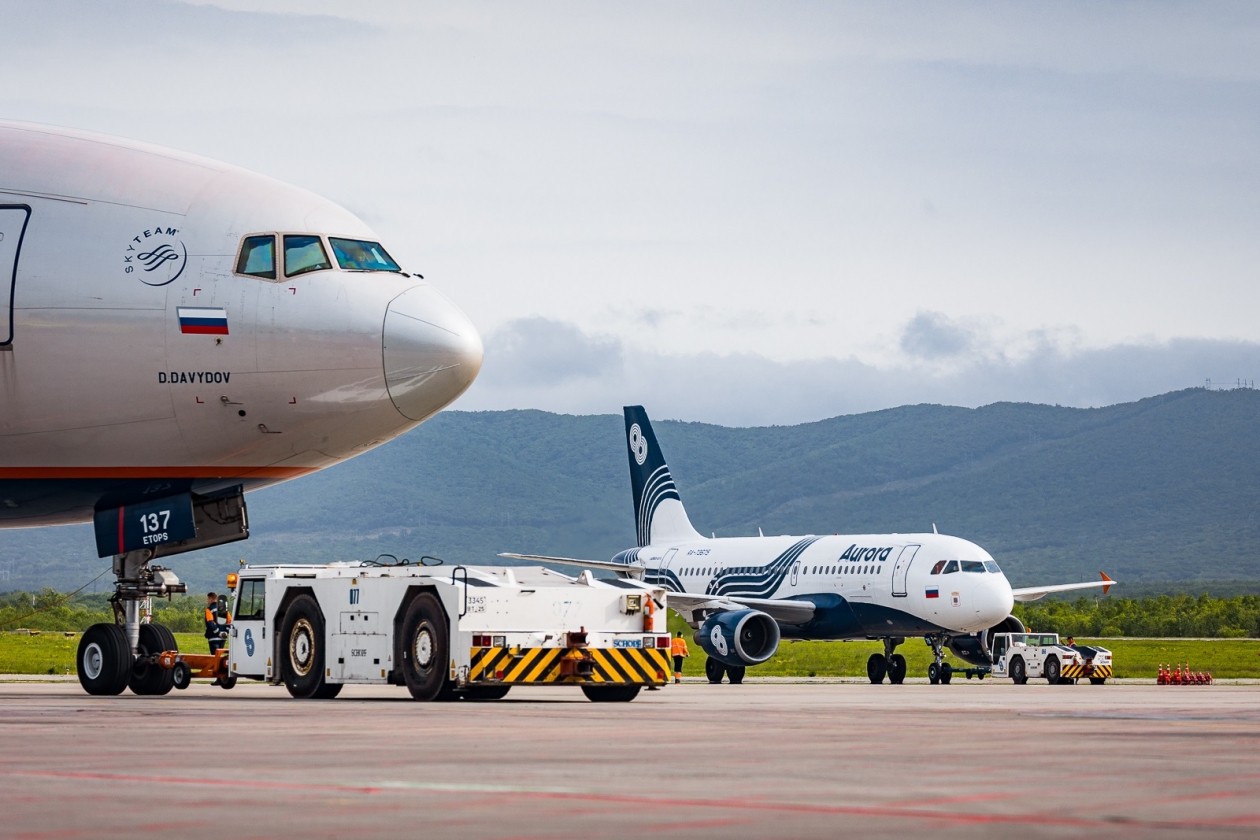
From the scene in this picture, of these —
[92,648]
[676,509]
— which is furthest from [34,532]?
[92,648]

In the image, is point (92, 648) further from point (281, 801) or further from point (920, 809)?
point (920, 809)

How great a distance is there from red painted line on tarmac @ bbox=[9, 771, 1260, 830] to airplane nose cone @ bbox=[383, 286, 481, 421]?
9970mm

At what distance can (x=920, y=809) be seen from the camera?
8469 millimetres

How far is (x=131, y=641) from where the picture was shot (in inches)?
863

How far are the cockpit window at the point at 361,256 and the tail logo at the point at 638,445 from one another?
34924mm

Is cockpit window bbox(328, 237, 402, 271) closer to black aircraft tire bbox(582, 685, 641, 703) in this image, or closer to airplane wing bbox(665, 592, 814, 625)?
black aircraft tire bbox(582, 685, 641, 703)

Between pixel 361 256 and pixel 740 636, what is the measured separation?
1922 cm

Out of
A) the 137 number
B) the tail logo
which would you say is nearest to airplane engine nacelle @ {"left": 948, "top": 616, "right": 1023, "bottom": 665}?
the tail logo

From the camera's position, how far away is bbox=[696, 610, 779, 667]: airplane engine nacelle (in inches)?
1486

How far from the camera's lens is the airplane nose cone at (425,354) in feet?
65.0

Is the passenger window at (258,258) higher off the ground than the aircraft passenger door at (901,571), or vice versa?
the passenger window at (258,258)

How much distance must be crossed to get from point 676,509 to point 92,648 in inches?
1293

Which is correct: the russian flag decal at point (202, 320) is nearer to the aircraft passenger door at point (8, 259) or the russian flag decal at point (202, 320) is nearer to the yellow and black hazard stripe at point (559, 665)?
the aircraft passenger door at point (8, 259)

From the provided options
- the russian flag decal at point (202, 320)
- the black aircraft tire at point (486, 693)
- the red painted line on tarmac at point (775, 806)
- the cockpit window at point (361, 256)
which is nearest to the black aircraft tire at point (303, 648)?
the black aircraft tire at point (486, 693)
